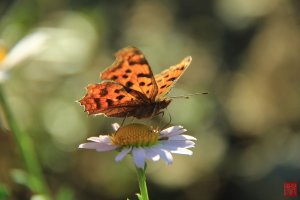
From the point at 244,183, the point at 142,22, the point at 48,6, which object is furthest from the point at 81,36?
the point at 244,183

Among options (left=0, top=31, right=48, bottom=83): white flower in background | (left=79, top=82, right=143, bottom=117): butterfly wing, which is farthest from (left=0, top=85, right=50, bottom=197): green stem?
(left=79, top=82, right=143, bottom=117): butterfly wing

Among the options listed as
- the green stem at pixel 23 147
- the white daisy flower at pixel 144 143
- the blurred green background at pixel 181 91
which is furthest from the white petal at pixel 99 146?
the blurred green background at pixel 181 91

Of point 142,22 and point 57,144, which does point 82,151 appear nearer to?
point 57,144

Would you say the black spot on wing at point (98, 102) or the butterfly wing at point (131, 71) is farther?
the black spot on wing at point (98, 102)

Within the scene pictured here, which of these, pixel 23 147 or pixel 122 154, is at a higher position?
pixel 23 147

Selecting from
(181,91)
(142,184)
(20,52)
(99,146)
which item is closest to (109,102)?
(99,146)

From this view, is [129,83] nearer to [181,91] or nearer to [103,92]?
[103,92]

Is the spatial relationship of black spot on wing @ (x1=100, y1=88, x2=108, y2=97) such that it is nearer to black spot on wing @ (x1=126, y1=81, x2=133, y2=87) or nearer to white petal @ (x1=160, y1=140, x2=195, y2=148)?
black spot on wing @ (x1=126, y1=81, x2=133, y2=87)

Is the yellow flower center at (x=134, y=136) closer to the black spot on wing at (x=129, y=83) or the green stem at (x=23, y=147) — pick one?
the black spot on wing at (x=129, y=83)
